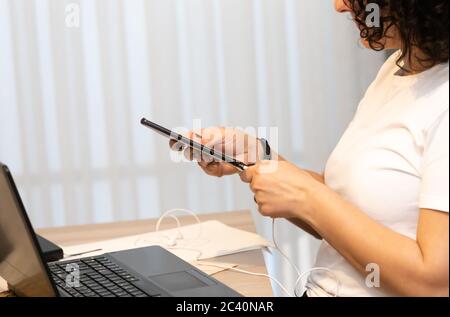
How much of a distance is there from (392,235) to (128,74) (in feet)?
5.89

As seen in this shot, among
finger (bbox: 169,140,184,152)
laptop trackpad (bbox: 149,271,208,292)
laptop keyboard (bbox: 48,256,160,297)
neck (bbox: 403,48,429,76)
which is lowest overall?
laptop trackpad (bbox: 149,271,208,292)

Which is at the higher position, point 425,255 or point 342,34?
point 342,34

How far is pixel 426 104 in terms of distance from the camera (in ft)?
3.75

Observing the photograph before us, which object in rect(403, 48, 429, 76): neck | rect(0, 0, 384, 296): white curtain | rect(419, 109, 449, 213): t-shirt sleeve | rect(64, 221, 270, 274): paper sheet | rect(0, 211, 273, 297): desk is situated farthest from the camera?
rect(0, 0, 384, 296): white curtain

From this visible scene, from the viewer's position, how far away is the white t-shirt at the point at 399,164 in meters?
1.06

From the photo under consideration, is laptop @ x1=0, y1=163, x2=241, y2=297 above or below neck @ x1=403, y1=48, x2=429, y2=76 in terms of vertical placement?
below

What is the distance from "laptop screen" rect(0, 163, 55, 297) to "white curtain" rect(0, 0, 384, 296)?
5.03 ft

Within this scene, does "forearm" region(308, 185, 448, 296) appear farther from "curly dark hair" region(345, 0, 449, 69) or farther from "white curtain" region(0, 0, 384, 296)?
"white curtain" region(0, 0, 384, 296)

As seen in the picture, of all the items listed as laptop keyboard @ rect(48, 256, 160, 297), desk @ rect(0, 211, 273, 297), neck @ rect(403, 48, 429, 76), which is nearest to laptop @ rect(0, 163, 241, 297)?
laptop keyboard @ rect(48, 256, 160, 297)

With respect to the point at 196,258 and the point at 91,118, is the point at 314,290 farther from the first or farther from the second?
the point at 91,118

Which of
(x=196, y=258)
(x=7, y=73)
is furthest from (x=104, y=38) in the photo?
(x=196, y=258)

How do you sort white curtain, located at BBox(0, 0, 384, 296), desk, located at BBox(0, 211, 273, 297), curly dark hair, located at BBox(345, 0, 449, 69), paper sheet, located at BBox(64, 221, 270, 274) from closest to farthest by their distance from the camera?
curly dark hair, located at BBox(345, 0, 449, 69), desk, located at BBox(0, 211, 273, 297), paper sheet, located at BBox(64, 221, 270, 274), white curtain, located at BBox(0, 0, 384, 296)

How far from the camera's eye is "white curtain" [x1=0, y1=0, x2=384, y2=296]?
8.90ft

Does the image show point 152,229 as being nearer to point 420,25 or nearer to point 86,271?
point 86,271
